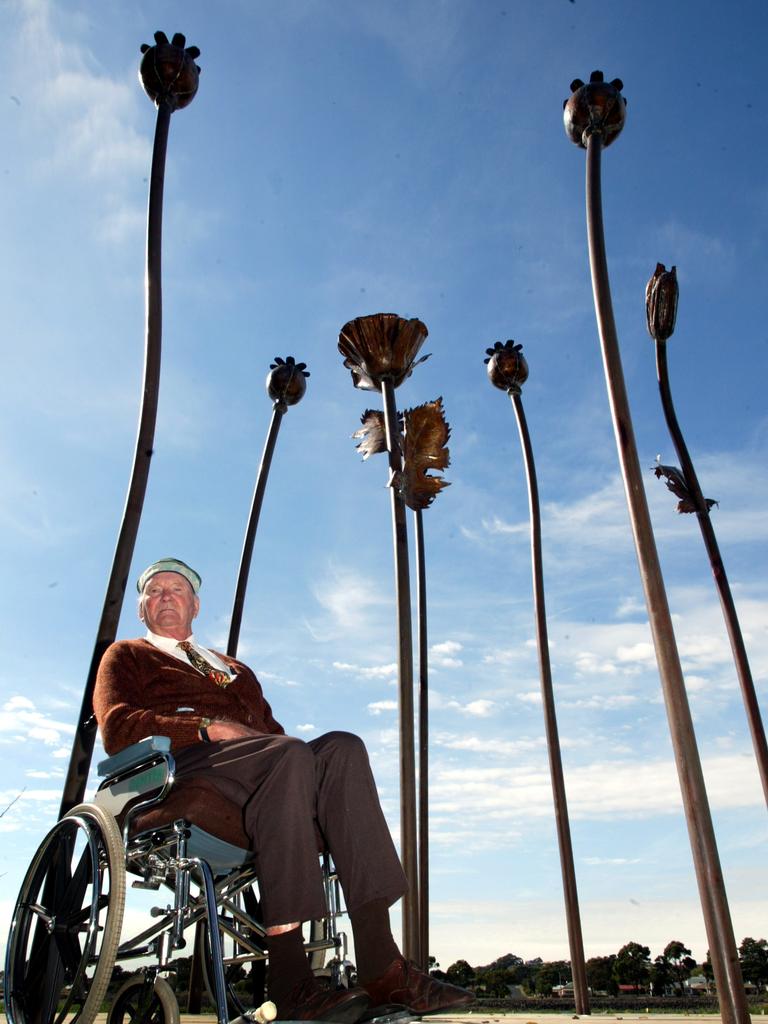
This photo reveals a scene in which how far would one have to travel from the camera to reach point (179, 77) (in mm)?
5652

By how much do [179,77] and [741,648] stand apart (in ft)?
24.2

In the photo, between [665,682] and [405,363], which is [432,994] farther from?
[405,363]

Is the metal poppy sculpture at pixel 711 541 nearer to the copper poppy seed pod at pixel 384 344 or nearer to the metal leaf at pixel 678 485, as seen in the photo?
the metal leaf at pixel 678 485

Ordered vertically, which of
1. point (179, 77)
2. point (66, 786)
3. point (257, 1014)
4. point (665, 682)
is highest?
point (179, 77)

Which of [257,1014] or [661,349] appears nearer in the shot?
[257,1014]

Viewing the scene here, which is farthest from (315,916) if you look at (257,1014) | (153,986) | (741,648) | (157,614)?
(741,648)

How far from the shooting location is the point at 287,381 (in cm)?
767

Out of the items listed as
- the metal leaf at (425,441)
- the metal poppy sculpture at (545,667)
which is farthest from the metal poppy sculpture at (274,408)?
the metal poppy sculpture at (545,667)

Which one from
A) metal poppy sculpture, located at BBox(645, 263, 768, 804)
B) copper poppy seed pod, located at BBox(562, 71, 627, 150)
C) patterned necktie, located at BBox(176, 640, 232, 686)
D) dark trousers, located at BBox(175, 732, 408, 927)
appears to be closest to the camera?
dark trousers, located at BBox(175, 732, 408, 927)

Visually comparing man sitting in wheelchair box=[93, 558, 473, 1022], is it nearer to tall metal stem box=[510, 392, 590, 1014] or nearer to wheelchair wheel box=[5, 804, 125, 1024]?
wheelchair wheel box=[5, 804, 125, 1024]

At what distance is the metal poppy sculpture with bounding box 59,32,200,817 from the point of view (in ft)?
13.1

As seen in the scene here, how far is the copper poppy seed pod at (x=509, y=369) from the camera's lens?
8.46 m

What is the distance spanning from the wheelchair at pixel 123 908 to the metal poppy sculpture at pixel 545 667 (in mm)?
4418

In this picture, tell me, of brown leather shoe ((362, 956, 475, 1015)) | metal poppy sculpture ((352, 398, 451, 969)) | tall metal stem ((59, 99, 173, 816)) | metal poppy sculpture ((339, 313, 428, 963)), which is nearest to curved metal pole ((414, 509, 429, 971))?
metal poppy sculpture ((352, 398, 451, 969))
